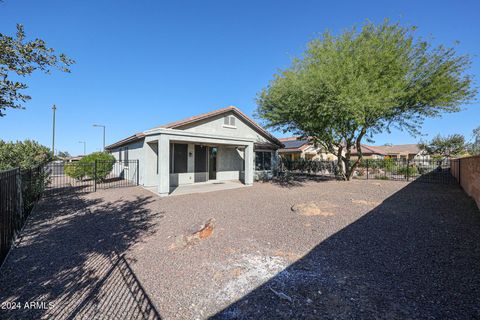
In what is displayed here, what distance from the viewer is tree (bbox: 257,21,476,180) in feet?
34.7

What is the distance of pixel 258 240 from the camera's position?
488 centimetres

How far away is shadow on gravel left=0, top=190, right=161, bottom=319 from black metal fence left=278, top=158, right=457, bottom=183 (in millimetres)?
15248

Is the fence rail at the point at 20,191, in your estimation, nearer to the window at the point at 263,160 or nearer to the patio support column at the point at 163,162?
the patio support column at the point at 163,162

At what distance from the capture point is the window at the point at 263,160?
1625cm

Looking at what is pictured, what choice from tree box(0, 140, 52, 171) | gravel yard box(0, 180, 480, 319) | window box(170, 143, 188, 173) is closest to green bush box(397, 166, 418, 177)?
gravel yard box(0, 180, 480, 319)

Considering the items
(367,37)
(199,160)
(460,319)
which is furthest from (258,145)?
(460,319)

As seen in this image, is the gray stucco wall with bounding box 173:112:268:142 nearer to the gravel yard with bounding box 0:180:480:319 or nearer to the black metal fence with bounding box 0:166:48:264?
the gravel yard with bounding box 0:180:480:319

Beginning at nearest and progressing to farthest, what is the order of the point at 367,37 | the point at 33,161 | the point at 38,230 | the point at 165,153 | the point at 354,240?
the point at 354,240
the point at 38,230
the point at 33,161
the point at 165,153
the point at 367,37

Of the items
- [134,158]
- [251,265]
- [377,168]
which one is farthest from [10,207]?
[377,168]

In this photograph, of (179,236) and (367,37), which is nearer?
(179,236)

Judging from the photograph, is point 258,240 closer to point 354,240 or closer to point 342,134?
point 354,240

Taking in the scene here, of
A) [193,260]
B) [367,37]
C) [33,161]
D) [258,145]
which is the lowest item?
[193,260]

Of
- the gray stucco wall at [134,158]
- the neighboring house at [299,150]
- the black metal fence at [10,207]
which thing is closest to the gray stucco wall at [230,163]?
the gray stucco wall at [134,158]

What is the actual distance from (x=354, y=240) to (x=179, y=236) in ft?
13.7
